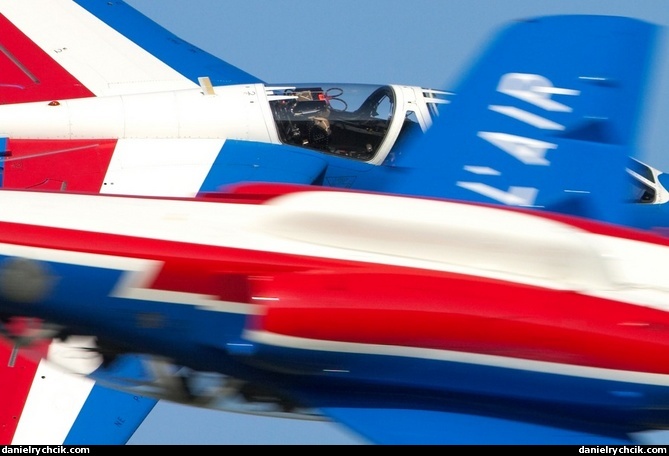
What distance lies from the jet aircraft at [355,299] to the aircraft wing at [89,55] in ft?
14.4

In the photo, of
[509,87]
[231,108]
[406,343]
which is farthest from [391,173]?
[406,343]

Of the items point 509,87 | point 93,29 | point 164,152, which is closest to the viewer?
point 509,87

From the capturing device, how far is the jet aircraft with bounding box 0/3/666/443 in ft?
18.6

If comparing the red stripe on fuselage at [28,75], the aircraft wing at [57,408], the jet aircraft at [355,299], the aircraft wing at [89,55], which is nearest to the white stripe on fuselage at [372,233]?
the jet aircraft at [355,299]

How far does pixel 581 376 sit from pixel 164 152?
4.59 metres

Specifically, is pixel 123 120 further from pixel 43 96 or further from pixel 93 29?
pixel 93 29

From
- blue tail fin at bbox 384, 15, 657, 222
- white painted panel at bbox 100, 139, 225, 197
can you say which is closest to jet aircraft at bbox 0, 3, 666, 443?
blue tail fin at bbox 384, 15, 657, 222

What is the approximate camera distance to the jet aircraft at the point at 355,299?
568 centimetres

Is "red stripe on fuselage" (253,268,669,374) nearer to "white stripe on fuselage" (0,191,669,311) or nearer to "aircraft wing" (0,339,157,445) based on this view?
"white stripe on fuselage" (0,191,669,311)

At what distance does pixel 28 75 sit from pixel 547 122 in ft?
16.7

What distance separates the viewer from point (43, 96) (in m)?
9.95

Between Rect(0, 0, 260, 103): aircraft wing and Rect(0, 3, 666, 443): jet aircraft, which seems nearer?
Rect(0, 3, 666, 443): jet aircraft

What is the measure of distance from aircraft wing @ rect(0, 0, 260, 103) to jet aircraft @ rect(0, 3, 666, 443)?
4.39 meters

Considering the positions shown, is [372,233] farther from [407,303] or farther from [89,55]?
[89,55]
